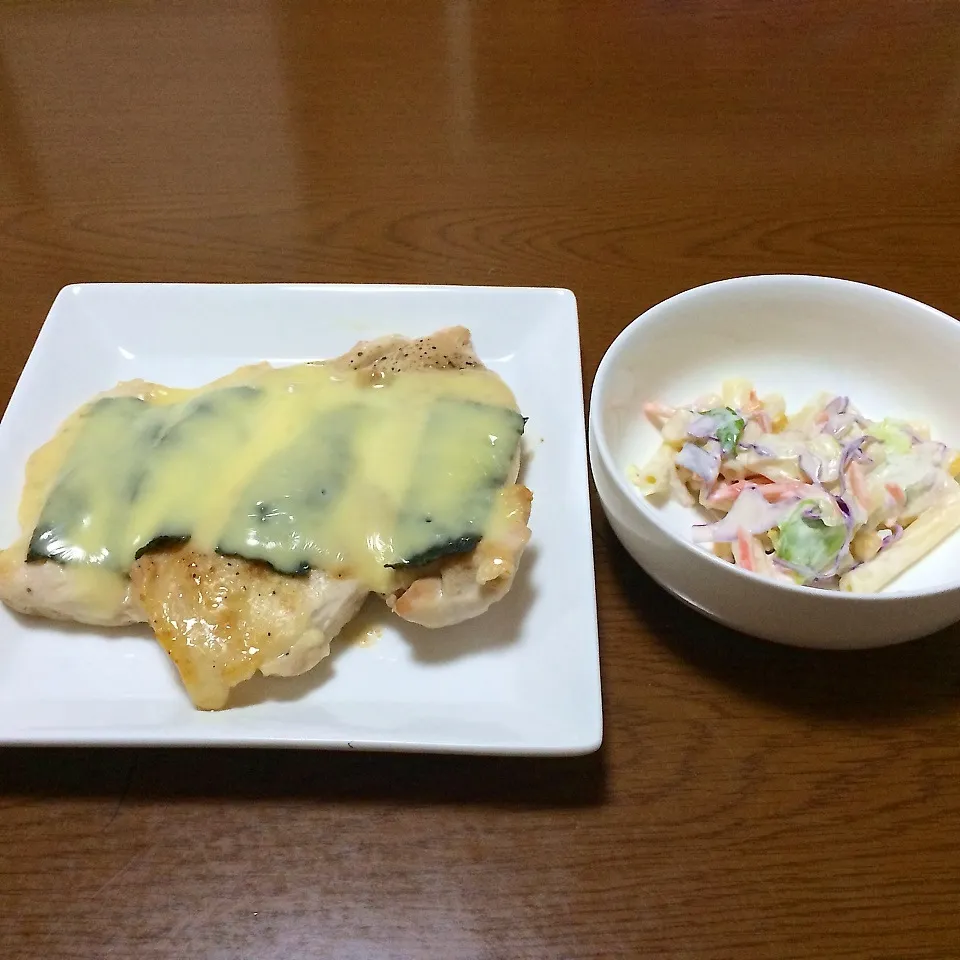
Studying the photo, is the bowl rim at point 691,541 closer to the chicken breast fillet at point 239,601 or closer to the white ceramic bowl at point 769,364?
the white ceramic bowl at point 769,364

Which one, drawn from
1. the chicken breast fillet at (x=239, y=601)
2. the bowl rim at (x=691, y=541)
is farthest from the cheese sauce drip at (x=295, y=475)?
the bowl rim at (x=691, y=541)

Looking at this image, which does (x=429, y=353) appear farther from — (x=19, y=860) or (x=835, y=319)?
(x=19, y=860)

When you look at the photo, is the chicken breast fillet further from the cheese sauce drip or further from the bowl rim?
the bowl rim

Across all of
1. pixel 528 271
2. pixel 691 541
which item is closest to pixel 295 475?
pixel 691 541

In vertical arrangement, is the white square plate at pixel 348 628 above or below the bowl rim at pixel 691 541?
below

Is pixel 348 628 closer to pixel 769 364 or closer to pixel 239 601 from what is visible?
pixel 239 601
